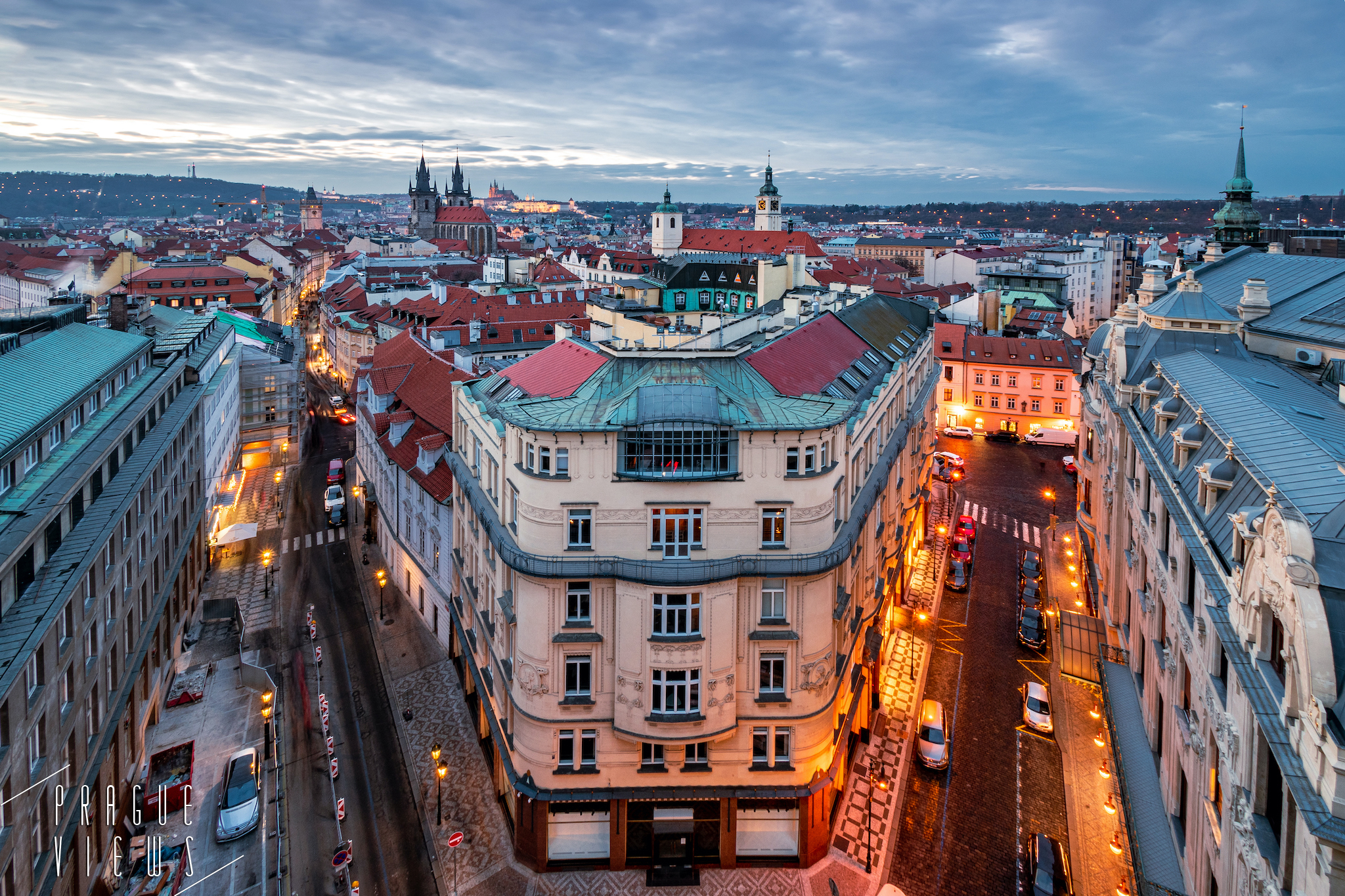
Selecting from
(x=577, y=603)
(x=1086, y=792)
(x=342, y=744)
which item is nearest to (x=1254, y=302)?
(x=1086, y=792)

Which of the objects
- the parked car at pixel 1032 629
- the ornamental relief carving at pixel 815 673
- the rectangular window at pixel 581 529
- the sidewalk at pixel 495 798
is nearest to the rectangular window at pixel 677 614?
the rectangular window at pixel 581 529

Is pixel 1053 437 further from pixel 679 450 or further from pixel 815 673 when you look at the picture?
pixel 679 450

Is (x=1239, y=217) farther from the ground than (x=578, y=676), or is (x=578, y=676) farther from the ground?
(x=1239, y=217)

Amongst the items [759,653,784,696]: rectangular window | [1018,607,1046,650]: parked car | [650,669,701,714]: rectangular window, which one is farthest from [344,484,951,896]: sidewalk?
[759,653,784,696]: rectangular window

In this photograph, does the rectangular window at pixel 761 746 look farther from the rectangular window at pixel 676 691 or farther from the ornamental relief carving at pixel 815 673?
the rectangular window at pixel 676 691

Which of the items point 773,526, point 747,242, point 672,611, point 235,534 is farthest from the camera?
point 747,242

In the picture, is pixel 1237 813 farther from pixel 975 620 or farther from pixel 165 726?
pixel 165 726
